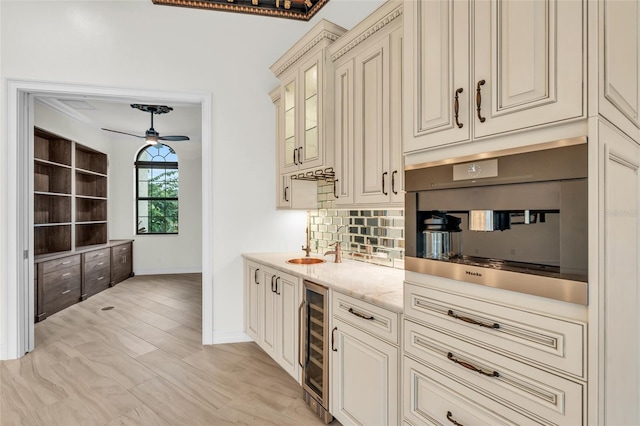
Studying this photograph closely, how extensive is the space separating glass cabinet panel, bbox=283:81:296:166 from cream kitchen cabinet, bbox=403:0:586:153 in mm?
1741

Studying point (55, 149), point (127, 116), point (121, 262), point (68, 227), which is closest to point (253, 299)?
point (68, 227)

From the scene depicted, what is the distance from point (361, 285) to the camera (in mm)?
→ 2078

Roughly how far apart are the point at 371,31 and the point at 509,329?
1.87m

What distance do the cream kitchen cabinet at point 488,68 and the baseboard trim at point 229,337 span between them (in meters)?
2.85

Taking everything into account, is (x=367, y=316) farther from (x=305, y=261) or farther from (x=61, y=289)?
(x=61, y=289)

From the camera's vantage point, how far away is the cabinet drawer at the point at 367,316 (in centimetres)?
169

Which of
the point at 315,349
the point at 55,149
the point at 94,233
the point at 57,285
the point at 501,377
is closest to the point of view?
the point at 501,377

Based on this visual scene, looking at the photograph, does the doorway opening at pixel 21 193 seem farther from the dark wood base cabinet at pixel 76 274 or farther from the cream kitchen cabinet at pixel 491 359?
the cream kitchen cabinet at pixel 491 359

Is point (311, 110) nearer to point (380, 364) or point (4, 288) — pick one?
point (380, 364)

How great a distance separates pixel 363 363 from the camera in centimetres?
188

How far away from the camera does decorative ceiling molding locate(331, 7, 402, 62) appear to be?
207 centimetres

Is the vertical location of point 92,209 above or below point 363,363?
above
